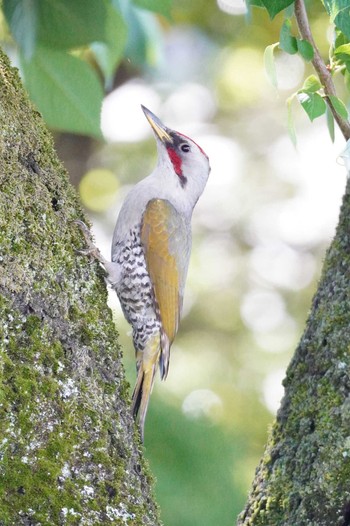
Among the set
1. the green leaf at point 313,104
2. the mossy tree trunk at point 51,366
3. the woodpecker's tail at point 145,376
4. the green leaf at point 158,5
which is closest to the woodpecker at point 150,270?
the woodpecker's tail at point 145,376

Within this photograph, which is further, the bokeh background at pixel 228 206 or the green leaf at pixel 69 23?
the bokeh background at pixel 228 206

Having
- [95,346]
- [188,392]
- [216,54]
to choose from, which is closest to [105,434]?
[95,346]

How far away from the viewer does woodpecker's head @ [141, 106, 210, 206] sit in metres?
4.62

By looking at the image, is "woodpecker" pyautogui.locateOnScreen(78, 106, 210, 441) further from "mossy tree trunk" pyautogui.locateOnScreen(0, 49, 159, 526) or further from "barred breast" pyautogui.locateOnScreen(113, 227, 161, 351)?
"mossy tree trunk" pyautogui.locateOnScreen(0, 49, 159, 526)

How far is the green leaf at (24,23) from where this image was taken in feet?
7.99

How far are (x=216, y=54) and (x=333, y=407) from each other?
5.94 m

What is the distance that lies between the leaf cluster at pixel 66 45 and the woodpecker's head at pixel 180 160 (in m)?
1.97

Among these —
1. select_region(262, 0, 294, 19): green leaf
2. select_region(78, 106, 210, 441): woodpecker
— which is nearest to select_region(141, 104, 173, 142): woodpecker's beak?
select_region(78, 106, 210, 441): woodpecker

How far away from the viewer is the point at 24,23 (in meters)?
2.45

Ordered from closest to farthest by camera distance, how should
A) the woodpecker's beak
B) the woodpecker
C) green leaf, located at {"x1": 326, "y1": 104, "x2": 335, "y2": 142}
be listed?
green leaf, located at {"x1": 326, "y1": 104, "x2": 335, "y2": 142}
the woodpecker
the woodpecker's beak

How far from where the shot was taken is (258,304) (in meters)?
9.23

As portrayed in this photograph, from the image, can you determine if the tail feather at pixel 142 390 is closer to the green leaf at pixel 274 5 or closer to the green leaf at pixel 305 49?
the green leaf at pixel 305 49

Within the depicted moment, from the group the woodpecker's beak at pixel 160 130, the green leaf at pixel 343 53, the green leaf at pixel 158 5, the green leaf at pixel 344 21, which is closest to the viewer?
the green leaf at pixel 344 21

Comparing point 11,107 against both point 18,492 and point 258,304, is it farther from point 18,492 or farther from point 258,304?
point 258,304
